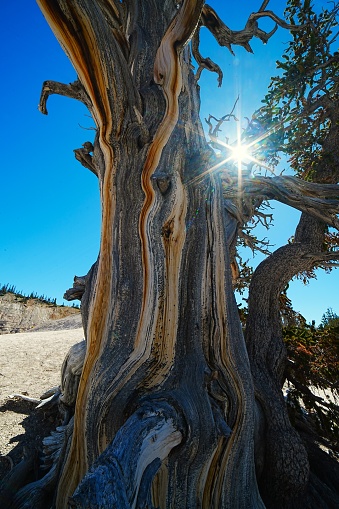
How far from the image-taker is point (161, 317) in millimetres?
1798

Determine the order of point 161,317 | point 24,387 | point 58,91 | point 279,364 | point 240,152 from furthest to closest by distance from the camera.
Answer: point 24,387, point 240,152, point 279,364, point 58,91, point 161,317

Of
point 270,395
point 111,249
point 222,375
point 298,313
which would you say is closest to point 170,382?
point 222,375

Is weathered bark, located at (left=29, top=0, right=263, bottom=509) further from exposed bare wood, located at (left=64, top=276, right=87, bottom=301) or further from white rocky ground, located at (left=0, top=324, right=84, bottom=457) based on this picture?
white rocky ground, located at (left=0, top=324, right=84, bottom=457)

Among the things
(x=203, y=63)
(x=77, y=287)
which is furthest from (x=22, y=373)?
(x=203, y=63)

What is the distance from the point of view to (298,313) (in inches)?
167

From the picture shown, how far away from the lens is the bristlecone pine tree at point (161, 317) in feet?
5.32

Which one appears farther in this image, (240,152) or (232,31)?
(240,152)

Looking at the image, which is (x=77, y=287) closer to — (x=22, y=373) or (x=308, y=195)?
(x=308, y=195)

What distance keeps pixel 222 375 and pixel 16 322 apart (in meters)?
17.8

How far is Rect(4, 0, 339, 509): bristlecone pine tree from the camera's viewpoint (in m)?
1.62

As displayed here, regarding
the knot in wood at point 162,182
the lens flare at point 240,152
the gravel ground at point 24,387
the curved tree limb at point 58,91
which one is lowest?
the gravel ground at point 24,387

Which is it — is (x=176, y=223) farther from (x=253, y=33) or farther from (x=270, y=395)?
(x=253, y=33)

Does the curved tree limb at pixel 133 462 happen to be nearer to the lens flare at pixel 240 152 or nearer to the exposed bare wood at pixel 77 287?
the exposed bare wood at pixel 77 287

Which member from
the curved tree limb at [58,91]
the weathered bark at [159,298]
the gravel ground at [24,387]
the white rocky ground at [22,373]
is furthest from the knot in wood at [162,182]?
the white rocky ground at [22,373]
